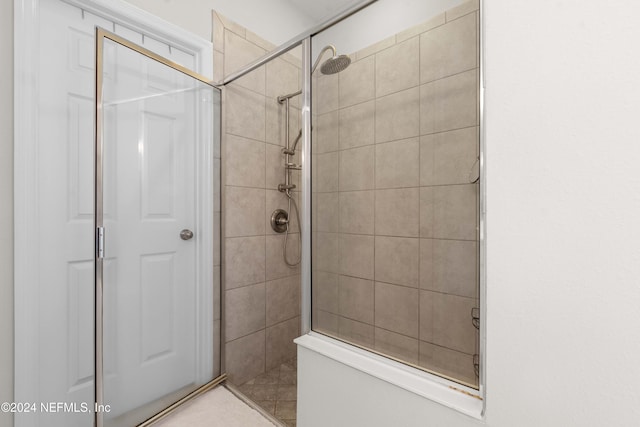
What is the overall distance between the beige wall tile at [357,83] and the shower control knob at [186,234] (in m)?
0.99

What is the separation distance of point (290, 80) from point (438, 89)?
84 cm

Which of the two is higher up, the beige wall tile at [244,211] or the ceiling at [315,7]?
the ceiling at [315,7]

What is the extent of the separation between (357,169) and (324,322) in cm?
66

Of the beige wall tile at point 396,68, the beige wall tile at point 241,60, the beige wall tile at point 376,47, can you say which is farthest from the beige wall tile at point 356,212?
the beige wall tile at point 241,60

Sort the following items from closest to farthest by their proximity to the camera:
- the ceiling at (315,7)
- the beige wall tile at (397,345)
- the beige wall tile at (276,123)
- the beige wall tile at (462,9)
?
the beige wall tile at (397,345)
the beige wall tile at (462,9)
the beige wall tile at (276,123)
the ceiling at (315,7)

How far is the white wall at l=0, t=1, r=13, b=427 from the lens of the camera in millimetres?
1059

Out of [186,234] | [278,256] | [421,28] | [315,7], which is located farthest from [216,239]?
[315,7]

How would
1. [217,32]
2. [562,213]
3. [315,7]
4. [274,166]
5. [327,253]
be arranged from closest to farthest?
1. [562,213]
2. [327,253]
3. [217,32]
4. [274,166]
5. [315,7]

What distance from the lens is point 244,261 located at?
172 cm

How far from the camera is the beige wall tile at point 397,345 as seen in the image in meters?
0.92

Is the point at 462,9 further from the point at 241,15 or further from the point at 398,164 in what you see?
the point at 241,15

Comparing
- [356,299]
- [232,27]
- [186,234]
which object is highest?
[232,27]

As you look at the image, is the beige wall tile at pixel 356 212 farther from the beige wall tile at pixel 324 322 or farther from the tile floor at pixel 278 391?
the tile floor at pixel 278 391

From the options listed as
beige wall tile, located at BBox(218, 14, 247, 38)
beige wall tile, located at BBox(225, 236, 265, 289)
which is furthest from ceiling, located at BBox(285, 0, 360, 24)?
beige wall tile, located at BBox(225, 236, 265, 289)
